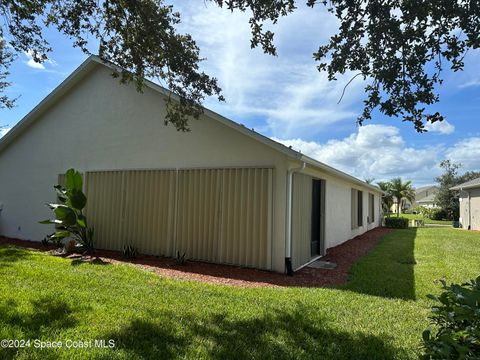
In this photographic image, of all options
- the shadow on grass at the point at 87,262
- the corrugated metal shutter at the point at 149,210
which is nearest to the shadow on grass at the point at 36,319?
the shadow on grass at the point at 87,262

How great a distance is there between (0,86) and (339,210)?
698 inches

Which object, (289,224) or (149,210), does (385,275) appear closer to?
(289,224)

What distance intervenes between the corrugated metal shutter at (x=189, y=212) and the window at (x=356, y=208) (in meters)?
9.84

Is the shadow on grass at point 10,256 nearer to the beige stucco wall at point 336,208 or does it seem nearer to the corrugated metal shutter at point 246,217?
the corrugated metal shutter at point 246,217

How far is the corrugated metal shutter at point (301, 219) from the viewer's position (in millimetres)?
8742

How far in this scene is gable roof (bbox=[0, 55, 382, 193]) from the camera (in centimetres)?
834

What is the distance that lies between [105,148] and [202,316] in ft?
28.9

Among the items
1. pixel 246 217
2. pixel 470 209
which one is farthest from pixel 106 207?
pixel 470 209

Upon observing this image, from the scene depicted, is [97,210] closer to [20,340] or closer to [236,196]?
[236,196]

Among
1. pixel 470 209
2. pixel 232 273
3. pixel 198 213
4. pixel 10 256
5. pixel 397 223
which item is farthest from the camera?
pixel 397 223

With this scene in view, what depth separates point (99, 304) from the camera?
525cm

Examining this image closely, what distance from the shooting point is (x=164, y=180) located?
1048 centimetres

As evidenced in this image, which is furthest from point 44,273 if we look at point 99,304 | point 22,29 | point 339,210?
point 339,210

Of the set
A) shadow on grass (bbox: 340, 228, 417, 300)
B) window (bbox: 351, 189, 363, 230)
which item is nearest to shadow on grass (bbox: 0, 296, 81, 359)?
shadow on grass (bbox: 340, 228, 417, 300)
